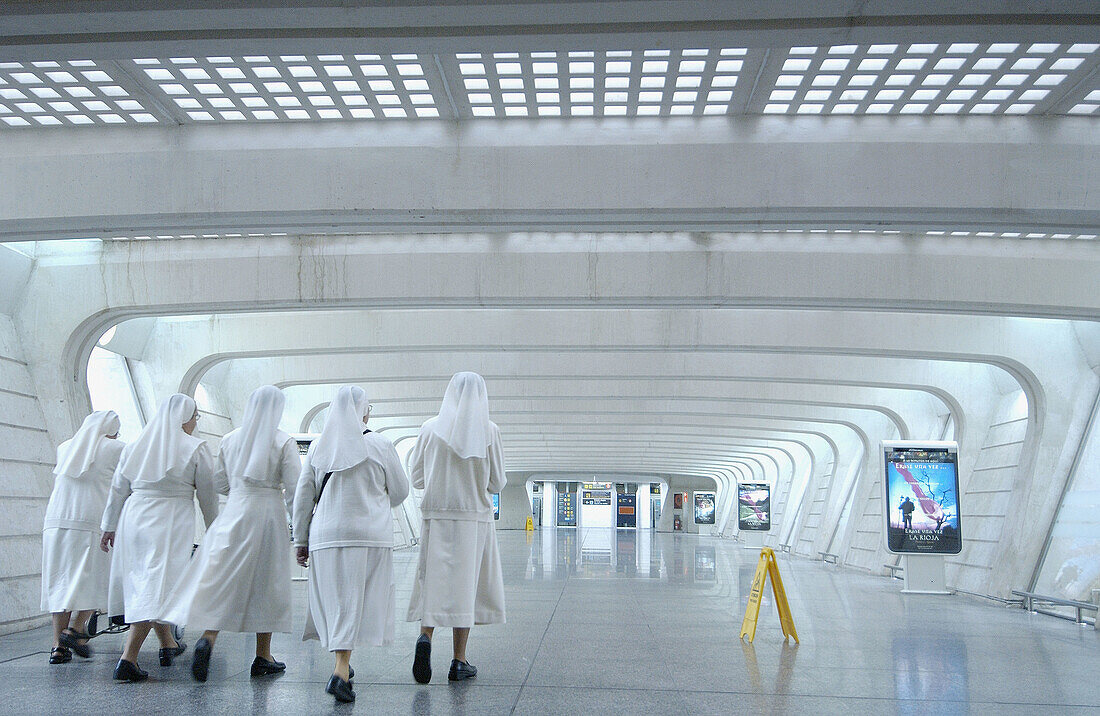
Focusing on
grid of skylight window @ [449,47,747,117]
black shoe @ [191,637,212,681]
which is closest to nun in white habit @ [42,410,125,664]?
black shoe @ [191,637,212,681]

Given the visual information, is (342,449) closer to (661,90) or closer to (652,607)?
(661,90)

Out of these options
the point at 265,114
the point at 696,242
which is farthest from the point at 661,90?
the point at 696,242

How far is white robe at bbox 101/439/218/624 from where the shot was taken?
629 cm

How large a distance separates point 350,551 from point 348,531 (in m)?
0.12

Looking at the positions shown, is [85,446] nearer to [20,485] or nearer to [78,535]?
[78,535]

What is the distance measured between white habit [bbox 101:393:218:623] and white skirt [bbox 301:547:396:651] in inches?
51.2

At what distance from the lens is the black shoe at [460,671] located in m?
6.02

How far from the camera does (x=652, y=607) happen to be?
36.1 feet

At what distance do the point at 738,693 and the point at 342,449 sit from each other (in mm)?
2935

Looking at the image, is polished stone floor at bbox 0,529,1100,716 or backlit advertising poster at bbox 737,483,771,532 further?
backlit advertising poster at bbox 737,483,771,532

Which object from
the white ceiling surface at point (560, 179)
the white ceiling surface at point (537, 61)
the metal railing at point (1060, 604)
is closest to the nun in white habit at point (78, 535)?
the white ceiling surface at point (560, 179)

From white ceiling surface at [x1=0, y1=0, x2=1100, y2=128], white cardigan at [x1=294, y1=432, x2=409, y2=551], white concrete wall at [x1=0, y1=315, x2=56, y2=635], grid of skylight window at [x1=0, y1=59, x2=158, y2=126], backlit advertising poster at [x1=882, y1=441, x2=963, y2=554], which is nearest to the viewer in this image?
white ceiling surface at [x1=0, y1=0, x2=1100, y2=128]

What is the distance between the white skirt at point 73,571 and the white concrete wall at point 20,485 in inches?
90.2

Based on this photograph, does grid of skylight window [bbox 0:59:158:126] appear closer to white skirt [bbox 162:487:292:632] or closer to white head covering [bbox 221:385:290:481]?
white head covering [bbox 221:385:290:481]
